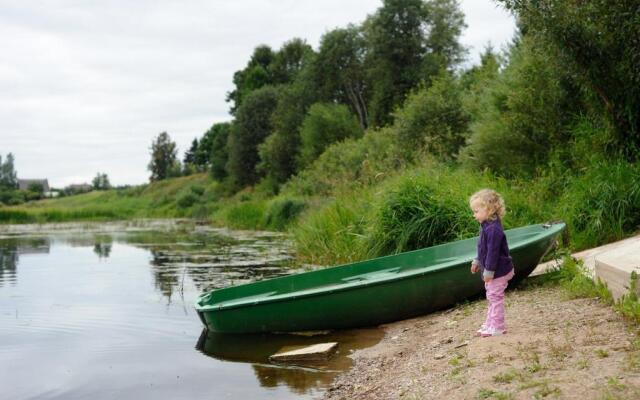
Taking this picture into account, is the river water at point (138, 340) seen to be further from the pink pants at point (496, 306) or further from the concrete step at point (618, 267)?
the concrete step at point (618, 267)

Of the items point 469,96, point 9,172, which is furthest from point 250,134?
point 9,172

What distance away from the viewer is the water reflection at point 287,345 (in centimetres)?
591

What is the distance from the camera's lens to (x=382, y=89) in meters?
38.3

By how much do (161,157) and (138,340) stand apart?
74.4m

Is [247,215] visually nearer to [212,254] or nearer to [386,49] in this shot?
[212,254]

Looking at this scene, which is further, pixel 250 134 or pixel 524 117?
pixel 250 134

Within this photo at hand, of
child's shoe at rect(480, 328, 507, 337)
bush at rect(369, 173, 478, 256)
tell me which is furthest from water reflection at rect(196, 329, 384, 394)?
bush at rect(369, 173, 478, 256)

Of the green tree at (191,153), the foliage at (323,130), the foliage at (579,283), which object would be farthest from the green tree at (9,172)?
the foliage at (579,283)

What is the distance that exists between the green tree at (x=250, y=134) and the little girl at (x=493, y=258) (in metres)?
45.6

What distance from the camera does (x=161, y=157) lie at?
8025 cm

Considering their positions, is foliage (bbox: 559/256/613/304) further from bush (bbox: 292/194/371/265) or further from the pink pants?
bush (bbox: 292/194/371/265)

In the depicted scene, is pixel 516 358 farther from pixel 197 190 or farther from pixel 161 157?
pixel 161 157

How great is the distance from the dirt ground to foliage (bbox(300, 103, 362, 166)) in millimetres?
31430

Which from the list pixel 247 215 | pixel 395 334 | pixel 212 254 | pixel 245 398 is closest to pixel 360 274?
pixel 395 334
